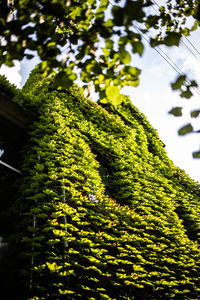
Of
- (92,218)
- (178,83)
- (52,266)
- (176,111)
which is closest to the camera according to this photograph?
(178,83)

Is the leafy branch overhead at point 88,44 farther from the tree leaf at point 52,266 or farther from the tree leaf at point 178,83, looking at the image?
the tree leaf at point 52,266

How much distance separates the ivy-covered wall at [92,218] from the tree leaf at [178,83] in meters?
1.95

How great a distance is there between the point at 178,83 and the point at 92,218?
232 centimetres

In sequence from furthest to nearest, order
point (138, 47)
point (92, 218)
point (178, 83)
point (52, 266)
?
point (92, 218)
point (52, 266)
point (178, 83)
point (138, 47)

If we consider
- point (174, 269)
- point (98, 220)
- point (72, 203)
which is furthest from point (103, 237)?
point (174, 269)

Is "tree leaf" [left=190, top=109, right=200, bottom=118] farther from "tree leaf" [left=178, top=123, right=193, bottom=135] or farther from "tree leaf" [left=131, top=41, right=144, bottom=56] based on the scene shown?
"tree leaf" [left=131, top=41, right=144, bottom=56]

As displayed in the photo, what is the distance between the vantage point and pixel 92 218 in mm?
2934

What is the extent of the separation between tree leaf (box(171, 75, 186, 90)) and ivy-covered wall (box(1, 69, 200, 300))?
195 centimetres

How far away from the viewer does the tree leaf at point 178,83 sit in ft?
4.30

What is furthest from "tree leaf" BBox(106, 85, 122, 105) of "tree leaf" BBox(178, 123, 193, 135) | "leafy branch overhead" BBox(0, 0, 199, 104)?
"tree leaf" BBox(178, 123, 193, 135)

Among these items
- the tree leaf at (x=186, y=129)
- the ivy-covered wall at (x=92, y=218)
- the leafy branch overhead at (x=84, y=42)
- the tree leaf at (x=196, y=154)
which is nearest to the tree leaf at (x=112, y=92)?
the leafy branch overhead at (x=84, y=42)

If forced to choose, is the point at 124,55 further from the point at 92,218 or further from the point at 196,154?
the point at 92,218

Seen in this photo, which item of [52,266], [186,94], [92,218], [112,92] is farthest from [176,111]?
[92,218]

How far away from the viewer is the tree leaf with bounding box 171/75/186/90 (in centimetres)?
131
